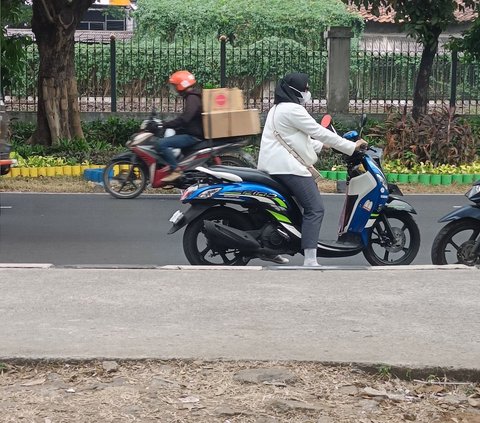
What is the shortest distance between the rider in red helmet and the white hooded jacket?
5.26m

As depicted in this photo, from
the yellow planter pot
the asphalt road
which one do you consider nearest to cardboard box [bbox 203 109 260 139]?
the asphalt road

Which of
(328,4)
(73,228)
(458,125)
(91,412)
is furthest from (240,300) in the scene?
(328,4)

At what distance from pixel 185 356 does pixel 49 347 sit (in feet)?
2.59

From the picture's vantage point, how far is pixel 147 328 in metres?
6.31

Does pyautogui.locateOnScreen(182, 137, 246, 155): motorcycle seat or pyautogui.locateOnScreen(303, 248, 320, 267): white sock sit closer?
pyautogui.locateOnScreen(303, 248, 320, 267): white sock

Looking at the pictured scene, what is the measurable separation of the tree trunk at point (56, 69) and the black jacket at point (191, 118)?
569 centimetres

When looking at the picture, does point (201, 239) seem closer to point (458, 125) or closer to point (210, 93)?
point (210, 93)

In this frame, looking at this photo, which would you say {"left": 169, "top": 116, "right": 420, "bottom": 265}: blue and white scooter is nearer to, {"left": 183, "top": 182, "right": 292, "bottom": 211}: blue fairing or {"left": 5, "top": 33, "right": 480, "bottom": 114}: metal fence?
{"left": 183, "top": 182, "right": 292, "bottom": 211}: blue fairing

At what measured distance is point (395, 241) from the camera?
914cm

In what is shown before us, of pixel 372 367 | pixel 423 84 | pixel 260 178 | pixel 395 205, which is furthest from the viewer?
pixel 423 84

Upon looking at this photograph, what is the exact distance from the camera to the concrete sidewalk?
5.84 metres

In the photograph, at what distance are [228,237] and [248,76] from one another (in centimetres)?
1463

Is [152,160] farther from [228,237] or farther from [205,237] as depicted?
[228,237]

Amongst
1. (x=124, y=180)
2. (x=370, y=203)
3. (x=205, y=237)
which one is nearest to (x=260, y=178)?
(x=205, y=237)
